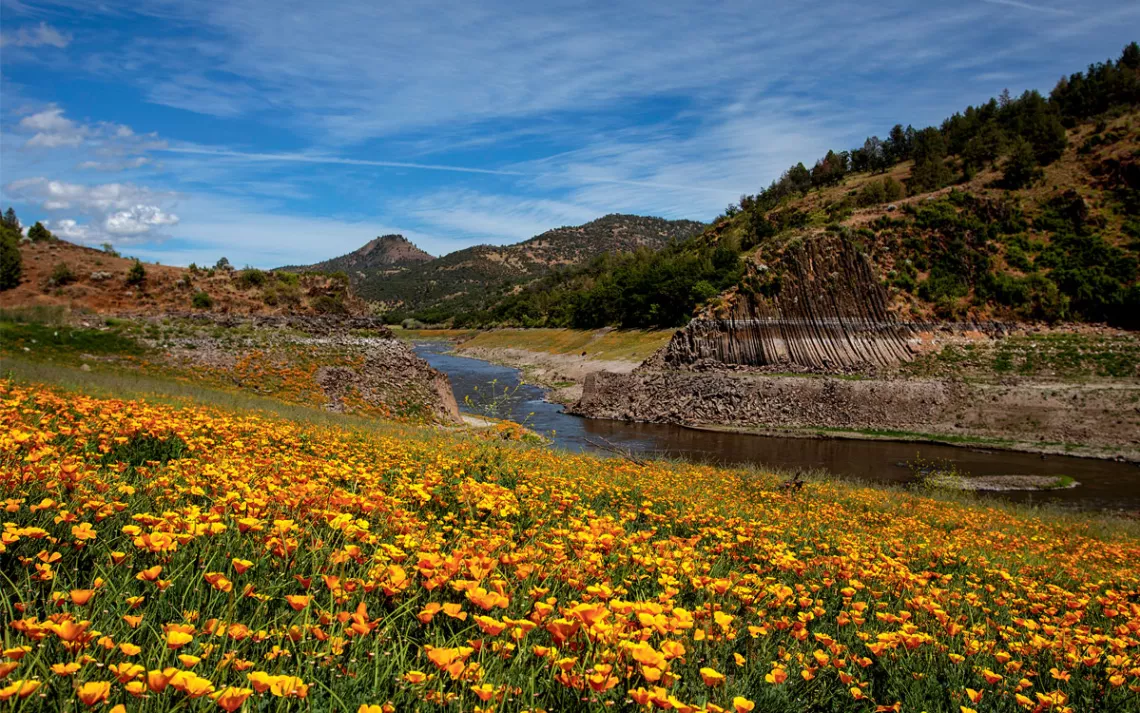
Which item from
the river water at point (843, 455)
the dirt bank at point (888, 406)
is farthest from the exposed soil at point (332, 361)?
the dirt bank at point (888, 406)

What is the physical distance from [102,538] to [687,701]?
2686 mm

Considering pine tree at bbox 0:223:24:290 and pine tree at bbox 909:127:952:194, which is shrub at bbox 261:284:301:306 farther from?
pine tree at bbox 909:127:952:194

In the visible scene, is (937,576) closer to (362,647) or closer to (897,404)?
(362,647)

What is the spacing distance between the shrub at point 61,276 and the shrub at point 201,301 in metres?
5.72

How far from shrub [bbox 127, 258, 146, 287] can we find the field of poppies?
3380 centimetres

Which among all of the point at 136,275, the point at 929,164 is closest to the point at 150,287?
the point at 136,275

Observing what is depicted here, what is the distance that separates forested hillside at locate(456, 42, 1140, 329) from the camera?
157 feet

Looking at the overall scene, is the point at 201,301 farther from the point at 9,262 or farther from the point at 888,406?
the point at 888,406

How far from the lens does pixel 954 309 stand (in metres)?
47.7

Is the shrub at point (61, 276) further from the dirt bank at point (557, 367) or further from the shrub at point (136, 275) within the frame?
the dirt bank at point (557, 367)

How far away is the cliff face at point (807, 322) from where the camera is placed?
45688 mm

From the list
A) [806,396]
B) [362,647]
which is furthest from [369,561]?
[806,396]

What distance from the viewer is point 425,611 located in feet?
7.08

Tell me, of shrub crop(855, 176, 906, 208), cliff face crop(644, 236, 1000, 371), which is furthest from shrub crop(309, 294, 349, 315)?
shrub crop(855, 176, 906, 208)
